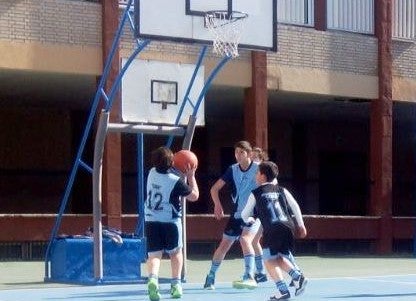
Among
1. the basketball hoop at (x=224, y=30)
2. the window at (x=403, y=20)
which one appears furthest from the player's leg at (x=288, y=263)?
the window at (x=403, y=20)

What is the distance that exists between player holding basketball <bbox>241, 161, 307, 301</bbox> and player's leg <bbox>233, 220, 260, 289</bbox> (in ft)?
4.13

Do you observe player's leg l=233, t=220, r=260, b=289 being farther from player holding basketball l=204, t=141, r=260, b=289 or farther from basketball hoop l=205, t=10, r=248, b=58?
basketball hoop l=205, t=10, r=248, b=58

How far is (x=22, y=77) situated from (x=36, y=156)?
23.4ft

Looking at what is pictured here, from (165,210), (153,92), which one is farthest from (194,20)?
(165,210)

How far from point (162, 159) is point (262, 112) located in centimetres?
1199

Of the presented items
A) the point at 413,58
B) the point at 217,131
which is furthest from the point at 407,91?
the point at 217,131

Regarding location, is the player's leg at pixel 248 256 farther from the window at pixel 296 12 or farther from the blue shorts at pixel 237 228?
the window at pixel 296 12

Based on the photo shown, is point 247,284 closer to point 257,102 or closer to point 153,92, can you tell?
point 153,92

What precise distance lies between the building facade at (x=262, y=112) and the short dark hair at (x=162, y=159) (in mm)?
9030

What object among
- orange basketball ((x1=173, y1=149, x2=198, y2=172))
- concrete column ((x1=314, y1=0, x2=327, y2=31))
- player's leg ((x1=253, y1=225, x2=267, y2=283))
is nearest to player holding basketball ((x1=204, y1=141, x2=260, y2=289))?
player's leg ((x1=253, y1=225, x2=267, y2=283))

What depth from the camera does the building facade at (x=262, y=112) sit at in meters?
23.4

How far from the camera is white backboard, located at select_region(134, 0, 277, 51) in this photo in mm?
16438

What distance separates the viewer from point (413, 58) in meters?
28.9

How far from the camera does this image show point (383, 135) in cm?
2780
